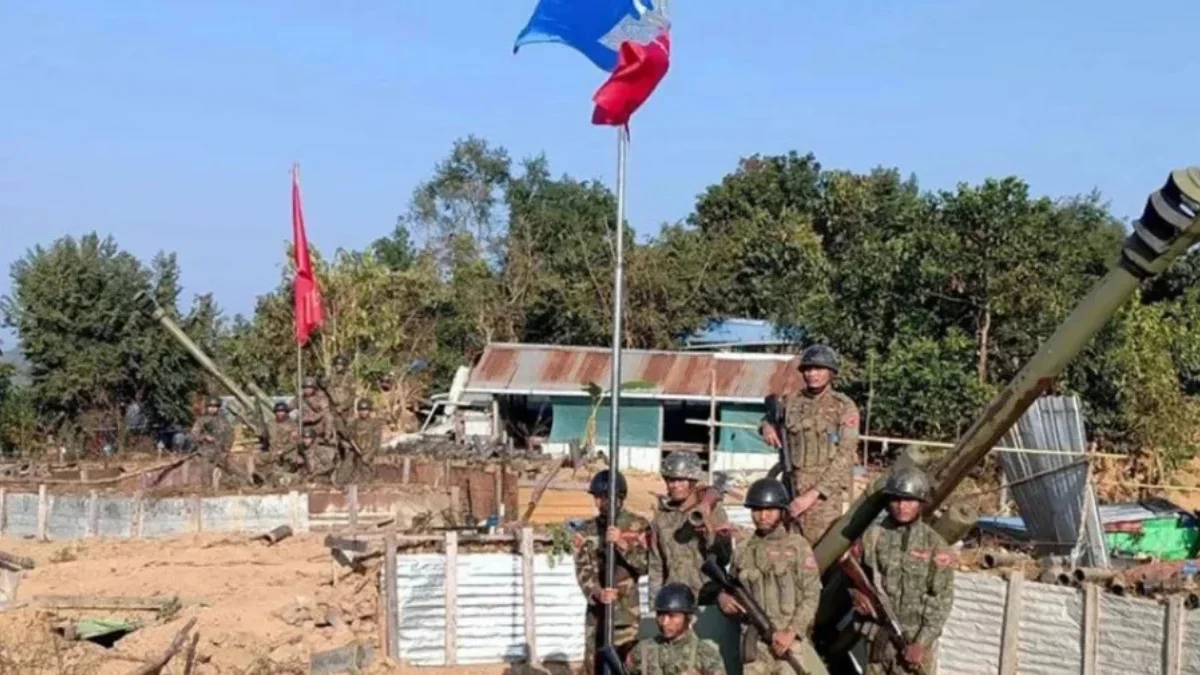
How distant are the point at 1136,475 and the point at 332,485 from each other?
15761mm

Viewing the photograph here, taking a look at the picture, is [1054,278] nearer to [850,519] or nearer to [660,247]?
[660,247]

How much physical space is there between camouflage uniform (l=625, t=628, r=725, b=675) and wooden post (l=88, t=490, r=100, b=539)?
48.5ft

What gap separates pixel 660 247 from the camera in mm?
40406

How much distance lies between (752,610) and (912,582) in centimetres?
84

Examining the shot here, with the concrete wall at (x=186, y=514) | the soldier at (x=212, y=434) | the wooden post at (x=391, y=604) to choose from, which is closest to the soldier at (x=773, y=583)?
the wooden post at (x=391, y=604)

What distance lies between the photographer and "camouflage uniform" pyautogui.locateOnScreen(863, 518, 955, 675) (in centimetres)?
711

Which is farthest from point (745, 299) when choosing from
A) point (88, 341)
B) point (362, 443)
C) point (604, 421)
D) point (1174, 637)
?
point (1174, 637)

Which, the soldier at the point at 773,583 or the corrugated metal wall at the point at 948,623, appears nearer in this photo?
the soldier at the point at 773,583

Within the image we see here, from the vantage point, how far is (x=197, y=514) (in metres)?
19.2

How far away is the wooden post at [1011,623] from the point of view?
1089 centimetres

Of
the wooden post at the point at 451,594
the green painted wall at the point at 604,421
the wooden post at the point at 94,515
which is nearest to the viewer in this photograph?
the wooden post at the point at 451,594

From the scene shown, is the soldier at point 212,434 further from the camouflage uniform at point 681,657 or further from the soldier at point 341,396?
the camouflage uniform at point 681,657

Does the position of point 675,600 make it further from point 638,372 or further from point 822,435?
point 638,372

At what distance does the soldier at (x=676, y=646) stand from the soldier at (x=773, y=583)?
441 mm
